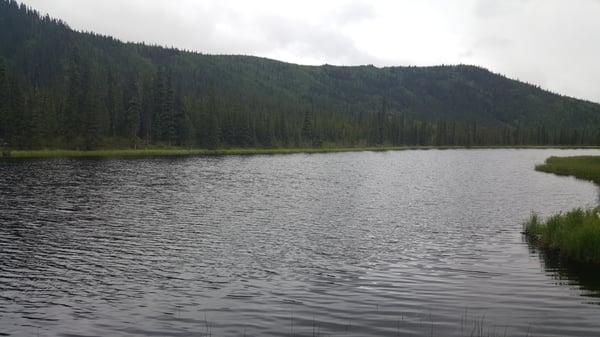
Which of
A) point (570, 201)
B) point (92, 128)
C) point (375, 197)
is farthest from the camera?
point (92, 128)

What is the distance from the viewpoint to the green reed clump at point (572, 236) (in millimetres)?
24641

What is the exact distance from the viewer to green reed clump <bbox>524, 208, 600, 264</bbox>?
2464 centimetres

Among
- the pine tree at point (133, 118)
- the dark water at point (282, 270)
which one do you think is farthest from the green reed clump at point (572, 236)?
the pine tree at point (133, 118)

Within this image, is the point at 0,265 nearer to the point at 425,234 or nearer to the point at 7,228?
the point at 7,228

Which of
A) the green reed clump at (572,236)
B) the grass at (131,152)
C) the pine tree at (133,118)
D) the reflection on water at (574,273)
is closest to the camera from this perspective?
the reflection on water at (574,273)

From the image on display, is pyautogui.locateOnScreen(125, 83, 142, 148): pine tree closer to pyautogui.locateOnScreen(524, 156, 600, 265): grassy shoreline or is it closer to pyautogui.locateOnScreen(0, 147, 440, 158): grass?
pyautogui.locateOnScreen(0, 147, 440, 158): grass

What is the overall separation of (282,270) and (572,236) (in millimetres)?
15376

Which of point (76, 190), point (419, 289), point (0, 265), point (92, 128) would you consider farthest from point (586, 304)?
point (92, 128)

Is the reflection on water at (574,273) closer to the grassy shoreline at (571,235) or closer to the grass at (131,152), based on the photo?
the grassy shoreline at (571,235)

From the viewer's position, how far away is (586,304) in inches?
728

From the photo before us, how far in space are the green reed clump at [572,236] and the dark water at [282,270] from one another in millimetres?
1191

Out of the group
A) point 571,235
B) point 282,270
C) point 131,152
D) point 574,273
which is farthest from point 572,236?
point 131,152

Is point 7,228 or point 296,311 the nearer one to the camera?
point 296,311

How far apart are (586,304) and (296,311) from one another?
428 inches
